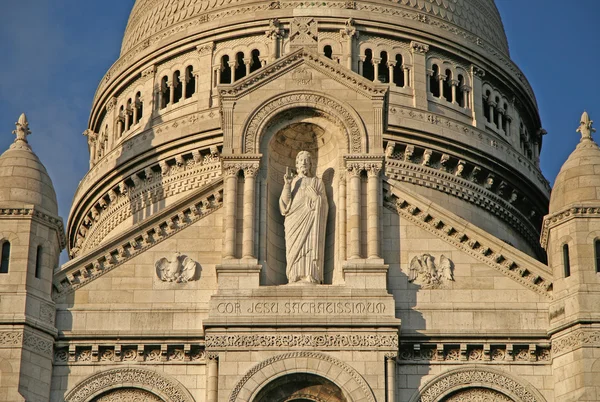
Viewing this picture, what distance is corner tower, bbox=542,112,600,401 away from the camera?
150 ft

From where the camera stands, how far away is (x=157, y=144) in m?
65.4

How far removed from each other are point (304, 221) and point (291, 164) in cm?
228

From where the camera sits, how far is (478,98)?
67312mm

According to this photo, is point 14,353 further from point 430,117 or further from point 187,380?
point 430,117

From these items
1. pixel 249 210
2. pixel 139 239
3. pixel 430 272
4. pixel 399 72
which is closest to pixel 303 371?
pixel 430 272

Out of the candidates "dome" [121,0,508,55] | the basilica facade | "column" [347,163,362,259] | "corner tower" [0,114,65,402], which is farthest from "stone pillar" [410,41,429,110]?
"corner tower" [0,114,65,402]

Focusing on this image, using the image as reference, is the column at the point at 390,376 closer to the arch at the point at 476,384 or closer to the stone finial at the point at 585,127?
the arch at the point at 476,384

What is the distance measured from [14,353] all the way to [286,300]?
247 inches

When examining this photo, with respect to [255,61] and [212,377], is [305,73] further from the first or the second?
[255,61]

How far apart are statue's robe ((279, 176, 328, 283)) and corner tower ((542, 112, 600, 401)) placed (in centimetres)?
535

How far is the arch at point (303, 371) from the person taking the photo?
45.5 meters

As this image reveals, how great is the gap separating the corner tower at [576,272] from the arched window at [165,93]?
21.1 m

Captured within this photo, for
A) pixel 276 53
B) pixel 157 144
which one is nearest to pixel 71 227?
pixel 157 144

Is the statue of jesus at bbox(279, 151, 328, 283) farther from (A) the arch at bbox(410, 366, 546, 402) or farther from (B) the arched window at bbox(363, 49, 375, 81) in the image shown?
(B) the arched window at bbox(363, 49, 375, 81)
